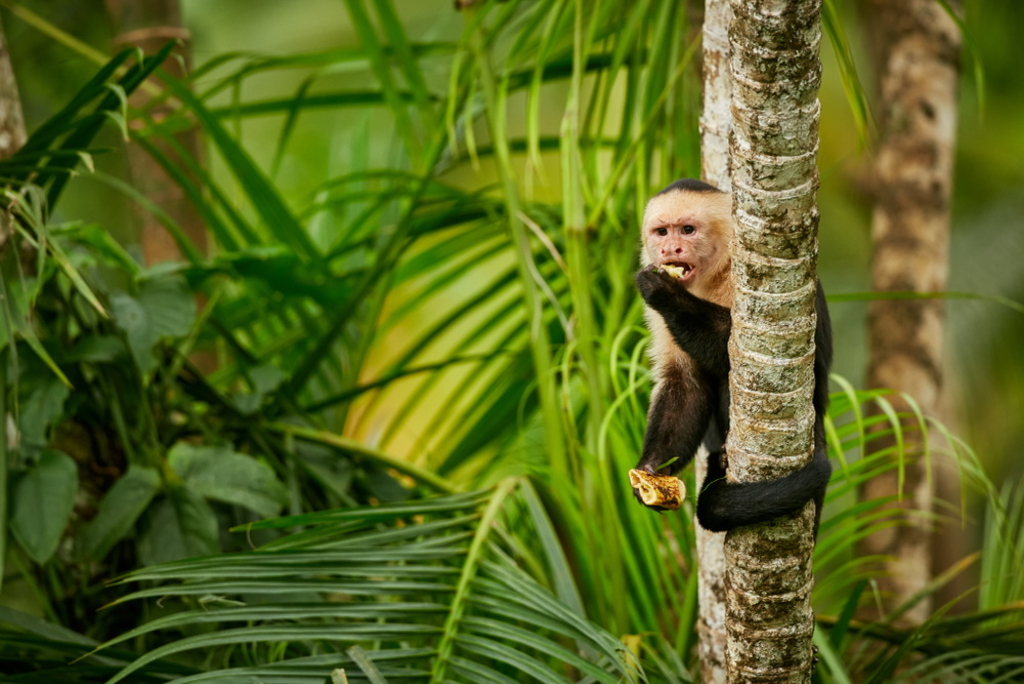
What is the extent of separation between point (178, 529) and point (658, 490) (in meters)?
0.91

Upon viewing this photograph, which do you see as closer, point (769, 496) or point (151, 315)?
point (769, 496)

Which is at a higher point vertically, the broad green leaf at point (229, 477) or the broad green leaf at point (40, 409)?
the broad green leaf at point (40, 409)

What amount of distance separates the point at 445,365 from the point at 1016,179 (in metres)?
4.99

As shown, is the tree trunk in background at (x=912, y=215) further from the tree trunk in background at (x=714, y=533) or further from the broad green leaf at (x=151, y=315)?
the broad green leaf at (x=151, y=315)

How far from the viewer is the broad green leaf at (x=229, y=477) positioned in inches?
69.3

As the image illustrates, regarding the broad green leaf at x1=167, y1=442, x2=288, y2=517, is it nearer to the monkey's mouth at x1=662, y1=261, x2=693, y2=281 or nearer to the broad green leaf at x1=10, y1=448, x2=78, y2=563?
the broad green leaf at x1=10, y1=448, x2=78, y2=563

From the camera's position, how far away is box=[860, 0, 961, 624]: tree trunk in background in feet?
9.81

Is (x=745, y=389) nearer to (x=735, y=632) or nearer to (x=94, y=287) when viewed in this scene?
(x=735, y=632)

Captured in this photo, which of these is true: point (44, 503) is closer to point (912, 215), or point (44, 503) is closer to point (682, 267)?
point (682, 267)

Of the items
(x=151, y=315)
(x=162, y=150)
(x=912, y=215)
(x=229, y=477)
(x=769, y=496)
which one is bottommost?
(x=769, y=496)

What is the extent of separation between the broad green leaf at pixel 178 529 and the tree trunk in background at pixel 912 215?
6.83ft

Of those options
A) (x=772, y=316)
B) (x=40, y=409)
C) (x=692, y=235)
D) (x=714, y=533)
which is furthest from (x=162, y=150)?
(x=772, y=316)

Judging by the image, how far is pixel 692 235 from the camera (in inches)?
63.1

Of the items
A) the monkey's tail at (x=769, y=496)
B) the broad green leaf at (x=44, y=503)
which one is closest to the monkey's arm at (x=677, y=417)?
the monkey's tail at (x=769, y=496)
